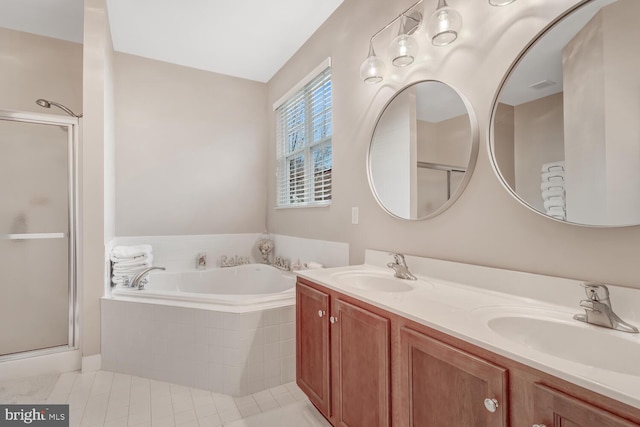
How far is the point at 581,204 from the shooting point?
3.33 feet

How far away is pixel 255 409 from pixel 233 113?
2955 mm

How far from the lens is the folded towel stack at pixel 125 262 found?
2529mm

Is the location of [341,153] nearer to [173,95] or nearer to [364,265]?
[364,265]

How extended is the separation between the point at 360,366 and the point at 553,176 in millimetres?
1023

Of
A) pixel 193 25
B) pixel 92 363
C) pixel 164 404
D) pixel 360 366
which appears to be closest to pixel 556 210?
pixel 360 366

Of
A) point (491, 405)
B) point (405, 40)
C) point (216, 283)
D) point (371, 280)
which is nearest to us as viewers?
point (491, 405)

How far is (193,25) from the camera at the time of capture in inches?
102

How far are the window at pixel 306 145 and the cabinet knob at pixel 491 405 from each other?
1835mm

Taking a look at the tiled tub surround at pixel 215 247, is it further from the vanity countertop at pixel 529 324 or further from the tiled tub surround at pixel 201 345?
the vanity countertop at pixel 529 324

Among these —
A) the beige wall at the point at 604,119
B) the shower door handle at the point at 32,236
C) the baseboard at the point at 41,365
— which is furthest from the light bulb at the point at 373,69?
the baseboard at the point at 41,365

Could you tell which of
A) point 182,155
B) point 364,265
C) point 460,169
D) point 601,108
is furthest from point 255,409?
point 182,155

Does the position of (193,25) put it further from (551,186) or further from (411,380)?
(411,380)

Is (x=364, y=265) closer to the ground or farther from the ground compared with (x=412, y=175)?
closer to the ground

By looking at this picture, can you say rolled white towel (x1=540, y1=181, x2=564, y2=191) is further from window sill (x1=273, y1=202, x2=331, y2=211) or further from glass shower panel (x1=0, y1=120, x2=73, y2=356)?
glass shower panel (x1=0, y1=120, x2=73, y2=356)
